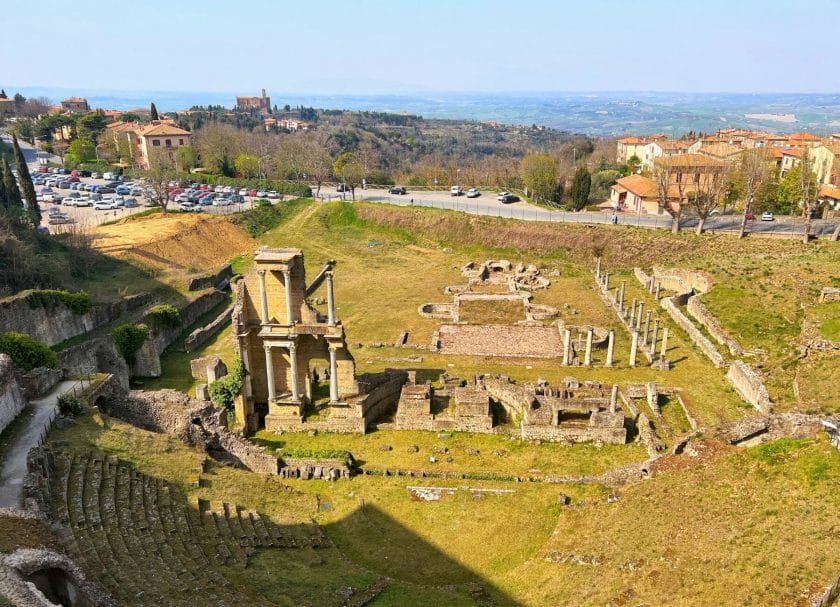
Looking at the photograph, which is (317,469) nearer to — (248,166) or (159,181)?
(159,181)

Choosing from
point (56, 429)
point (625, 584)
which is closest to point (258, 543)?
point (56, 429)

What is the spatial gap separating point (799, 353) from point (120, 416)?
32.6 m

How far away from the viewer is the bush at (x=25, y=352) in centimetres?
2650

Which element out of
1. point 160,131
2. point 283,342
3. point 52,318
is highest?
point 160,131

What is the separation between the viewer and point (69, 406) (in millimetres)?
22859

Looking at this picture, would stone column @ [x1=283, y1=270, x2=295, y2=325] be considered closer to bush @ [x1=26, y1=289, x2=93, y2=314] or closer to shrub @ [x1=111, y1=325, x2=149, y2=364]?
shrub @ [x1=111, y1=325, x2=149, y2=364]

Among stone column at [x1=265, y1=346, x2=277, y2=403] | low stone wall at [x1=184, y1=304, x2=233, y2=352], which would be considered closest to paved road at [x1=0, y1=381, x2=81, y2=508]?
stone column at [x1=265, y1=346, x2=277, y2=403]

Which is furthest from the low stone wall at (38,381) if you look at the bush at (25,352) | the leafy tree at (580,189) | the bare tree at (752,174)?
the leafy tree at (580,189)

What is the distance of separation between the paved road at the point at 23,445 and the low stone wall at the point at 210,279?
21.8 m

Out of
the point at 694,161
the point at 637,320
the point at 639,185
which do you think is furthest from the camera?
the point at 639,185

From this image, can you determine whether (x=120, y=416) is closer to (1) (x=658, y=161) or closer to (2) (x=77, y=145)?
(1) (x=658, y=161)

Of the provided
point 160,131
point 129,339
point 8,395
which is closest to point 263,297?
point 8,395

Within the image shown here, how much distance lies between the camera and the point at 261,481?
74.2 ft

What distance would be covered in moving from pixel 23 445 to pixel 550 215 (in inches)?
2176
